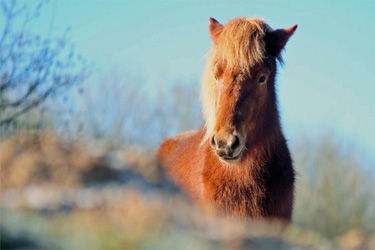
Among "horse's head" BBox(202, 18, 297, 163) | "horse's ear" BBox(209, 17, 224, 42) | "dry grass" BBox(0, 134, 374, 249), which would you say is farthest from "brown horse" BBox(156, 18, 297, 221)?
"dry grass" BBox(0, 134, 374, 249)

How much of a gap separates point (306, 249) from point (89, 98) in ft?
105

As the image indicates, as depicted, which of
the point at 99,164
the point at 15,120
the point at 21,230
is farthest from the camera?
the point at 15,120

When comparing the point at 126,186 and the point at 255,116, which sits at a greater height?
the point at 255,116

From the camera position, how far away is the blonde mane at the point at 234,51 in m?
5.59

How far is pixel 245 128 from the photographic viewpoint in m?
5.37

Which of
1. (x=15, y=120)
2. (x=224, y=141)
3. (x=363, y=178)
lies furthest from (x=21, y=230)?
(x=363, y=178)

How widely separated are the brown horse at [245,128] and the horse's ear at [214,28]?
22 centimetres

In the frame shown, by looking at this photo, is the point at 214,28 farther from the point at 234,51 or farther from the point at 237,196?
the point at 237,196

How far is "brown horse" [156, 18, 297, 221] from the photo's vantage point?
539 cm

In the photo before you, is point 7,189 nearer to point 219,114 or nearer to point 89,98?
point 219,114

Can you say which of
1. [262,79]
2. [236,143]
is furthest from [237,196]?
[262,79]

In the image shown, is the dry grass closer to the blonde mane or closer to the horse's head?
the horse's head

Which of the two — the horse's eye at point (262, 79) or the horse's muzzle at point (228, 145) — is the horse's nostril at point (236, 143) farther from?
the horse's eye at point (262, 79)

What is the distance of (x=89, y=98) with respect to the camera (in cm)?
3378
